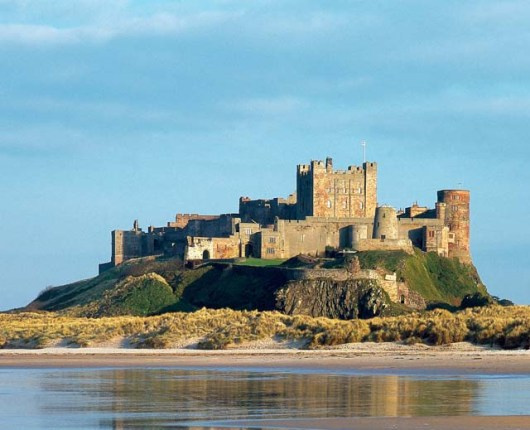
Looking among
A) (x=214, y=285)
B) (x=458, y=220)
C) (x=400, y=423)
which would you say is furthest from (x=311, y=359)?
(x=458, y=220)

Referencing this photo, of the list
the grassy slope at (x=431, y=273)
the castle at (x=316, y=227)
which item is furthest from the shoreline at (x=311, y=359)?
the castle at (x=316, y=227)

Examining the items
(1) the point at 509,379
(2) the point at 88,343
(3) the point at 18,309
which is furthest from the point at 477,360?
(3) the point at 18,309

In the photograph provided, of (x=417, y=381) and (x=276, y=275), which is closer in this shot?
(x=417, y=381)

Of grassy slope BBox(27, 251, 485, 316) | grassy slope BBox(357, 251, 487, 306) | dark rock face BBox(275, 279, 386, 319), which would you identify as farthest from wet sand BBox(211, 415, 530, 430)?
grassy slope BBox(357, 251, 487, 306)

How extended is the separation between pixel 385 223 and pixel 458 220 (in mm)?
6356

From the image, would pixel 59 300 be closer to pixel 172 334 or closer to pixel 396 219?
pixel 396 219

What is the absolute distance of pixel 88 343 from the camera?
46.1m

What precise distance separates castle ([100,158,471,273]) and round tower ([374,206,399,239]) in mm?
61

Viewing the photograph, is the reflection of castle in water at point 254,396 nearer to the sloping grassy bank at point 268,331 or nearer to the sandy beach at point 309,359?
the sandy beach at point 309,359

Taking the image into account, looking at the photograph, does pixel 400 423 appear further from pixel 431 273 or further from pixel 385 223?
pixel 385 223

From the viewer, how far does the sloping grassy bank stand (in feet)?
140

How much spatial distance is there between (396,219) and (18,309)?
24026 mm

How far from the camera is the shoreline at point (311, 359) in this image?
115ft

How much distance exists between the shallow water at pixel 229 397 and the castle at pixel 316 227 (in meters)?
43.6
